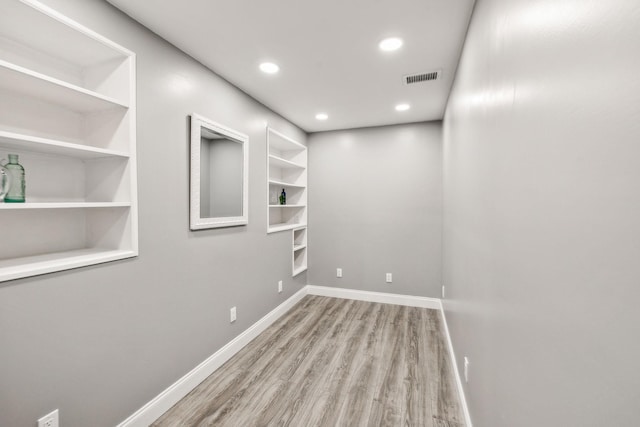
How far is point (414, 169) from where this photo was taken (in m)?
3.87

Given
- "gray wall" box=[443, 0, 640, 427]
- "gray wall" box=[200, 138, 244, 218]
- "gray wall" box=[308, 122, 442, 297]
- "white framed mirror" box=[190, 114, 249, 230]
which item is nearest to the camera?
"gray wall" box=[443, 0, 640, 427]

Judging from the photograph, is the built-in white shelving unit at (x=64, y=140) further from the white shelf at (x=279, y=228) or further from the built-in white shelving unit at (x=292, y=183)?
the built-in white shelving unit at (x=292, y=183)

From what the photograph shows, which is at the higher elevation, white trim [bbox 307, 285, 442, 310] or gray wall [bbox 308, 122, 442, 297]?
gray wall [bbox 308, 122, 442, 297]

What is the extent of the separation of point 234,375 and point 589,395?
92.8 inches

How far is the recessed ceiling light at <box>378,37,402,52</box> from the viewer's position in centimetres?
195

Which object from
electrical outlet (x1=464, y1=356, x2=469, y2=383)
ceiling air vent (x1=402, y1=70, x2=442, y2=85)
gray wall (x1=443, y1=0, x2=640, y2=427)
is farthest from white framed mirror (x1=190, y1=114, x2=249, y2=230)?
electrical outlet (x1=464, y1=356, x2=469, y2=383)

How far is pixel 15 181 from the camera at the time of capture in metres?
1.30

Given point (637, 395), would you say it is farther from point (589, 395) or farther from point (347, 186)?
point (347, 186)

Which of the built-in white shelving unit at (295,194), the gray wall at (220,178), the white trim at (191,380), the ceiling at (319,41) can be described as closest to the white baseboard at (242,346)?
the white trim at (191,380)

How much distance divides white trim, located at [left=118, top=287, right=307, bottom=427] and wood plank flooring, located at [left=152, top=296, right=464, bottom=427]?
49 mm

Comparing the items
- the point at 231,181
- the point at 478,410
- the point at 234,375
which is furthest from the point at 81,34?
the point at 478,410

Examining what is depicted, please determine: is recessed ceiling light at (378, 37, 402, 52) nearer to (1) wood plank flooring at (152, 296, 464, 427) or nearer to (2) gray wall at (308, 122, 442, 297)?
(2) gray wall at (308, 122, 442, 297)

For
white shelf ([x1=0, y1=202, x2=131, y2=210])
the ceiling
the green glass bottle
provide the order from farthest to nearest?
the ceiling, the green glass bottle, white shelf ([x1=0, y1=202, x2=131, y2=210])

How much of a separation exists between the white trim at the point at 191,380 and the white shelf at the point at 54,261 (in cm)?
98
